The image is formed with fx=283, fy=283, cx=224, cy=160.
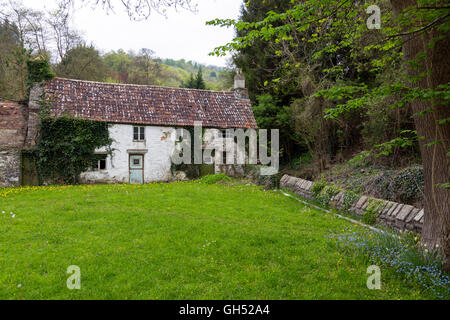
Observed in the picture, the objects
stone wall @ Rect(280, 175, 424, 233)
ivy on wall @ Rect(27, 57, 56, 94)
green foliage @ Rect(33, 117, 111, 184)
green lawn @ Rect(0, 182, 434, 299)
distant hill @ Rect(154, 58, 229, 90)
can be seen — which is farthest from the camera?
distant hill @ Rect(154, 58, 229, 90)

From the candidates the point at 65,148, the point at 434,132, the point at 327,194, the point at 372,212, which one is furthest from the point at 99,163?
the point at 434,132

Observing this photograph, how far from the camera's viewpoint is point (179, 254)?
5941 millimetres

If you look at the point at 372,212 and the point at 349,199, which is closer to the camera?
the point at 372,212

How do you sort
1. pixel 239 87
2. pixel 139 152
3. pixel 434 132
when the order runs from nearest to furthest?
pixel 434 132
pixel 139 152
pixel 239 87

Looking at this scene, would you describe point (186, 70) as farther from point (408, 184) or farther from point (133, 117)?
point (408, 184)

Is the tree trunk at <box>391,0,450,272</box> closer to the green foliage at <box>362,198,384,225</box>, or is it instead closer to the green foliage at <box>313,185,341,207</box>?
the green foliage at <box>362,198,384,225</box>

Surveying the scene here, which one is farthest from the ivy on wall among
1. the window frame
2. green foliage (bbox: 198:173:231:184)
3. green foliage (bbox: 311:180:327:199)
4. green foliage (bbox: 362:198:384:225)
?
green foliage (bbox: 362:198:384:225)

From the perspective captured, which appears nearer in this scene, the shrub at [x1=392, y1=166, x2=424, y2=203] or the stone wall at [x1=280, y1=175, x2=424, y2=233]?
the stone wall at [x1=280, y1=175, x2=424, y2=233]

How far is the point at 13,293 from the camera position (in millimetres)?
4406

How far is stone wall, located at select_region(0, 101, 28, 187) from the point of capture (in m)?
15.8

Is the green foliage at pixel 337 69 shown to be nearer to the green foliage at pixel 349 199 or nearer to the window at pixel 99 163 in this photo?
the green foliage at pixel 349 199

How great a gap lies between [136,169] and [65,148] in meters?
4.34
